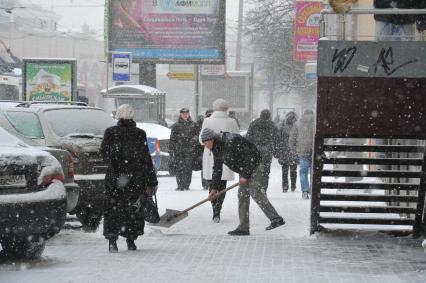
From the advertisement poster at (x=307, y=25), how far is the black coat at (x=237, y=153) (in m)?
14.9

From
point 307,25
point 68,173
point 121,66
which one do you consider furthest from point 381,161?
point 307,25

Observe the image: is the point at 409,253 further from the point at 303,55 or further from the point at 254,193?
the point at 303,55

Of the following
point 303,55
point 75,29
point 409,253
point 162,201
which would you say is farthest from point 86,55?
point 409,253

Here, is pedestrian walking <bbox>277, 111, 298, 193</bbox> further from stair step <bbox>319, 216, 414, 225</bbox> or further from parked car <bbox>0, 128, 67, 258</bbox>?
parked car <bbox>0, 128, 67, 258</bbox>

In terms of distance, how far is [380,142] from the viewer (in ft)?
51.2

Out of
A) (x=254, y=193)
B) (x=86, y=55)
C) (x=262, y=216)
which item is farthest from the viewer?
(x=86, y=55)

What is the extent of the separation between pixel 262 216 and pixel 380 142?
7.03ft

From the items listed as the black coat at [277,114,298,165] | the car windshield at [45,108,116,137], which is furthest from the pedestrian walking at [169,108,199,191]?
the car windshield at [45,108,116,137]

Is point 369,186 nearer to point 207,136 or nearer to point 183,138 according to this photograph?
point 207,136

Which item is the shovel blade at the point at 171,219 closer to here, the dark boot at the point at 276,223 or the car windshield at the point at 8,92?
the dark boot at the point at 276,223

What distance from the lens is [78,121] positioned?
43.6 ft

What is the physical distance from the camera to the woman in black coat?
1052cm

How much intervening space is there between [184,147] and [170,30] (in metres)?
17.1

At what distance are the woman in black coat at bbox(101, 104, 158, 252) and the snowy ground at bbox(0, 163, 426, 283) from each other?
0.26m
